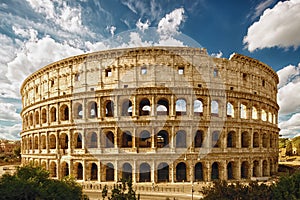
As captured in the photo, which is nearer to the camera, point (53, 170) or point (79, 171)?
point (79, 171)

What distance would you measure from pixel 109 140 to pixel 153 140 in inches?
257

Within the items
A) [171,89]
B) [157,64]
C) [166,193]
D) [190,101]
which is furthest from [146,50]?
[166,193]

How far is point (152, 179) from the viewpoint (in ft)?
82.2

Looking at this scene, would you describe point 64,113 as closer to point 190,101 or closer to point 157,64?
point 157,64

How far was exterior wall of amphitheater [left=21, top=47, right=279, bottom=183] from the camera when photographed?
2583 cm

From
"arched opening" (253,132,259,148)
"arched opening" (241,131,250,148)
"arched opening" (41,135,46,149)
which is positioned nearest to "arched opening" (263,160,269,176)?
"arched opening" (253,132,259,148)

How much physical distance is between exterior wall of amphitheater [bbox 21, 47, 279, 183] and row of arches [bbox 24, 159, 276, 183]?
0.40ft

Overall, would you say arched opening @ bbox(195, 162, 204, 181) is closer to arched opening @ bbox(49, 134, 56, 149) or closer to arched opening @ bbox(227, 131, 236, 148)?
arched opening @ bbox(227, 131, 236, 148)

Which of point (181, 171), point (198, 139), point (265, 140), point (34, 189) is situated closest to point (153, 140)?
point (181, 171)

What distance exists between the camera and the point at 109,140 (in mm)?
28328

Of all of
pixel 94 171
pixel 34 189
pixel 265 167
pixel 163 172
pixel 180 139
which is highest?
pixel 180 139

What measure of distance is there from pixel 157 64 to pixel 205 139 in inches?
444

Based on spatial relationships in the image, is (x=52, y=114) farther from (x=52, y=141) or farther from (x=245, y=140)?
(x=245, y=140)

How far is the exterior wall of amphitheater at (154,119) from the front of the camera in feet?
84.7
